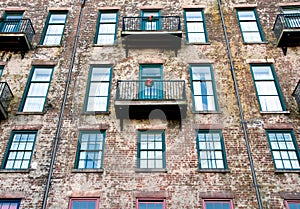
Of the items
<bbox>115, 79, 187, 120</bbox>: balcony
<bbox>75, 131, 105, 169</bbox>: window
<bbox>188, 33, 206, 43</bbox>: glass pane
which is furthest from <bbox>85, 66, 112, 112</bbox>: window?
<bbox>188, 33, 206, 43</bbox>: glass pane

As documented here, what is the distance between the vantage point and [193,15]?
73.9ft

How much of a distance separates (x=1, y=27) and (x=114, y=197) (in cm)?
1268

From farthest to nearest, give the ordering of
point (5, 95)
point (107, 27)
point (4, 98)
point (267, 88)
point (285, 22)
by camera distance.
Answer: point (107, 27), point (285, 22), point (267, 88), point (5, 95), point (4, 98)

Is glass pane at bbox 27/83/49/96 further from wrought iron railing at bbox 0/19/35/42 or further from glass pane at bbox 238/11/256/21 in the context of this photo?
glass pane at bbox 238/11/256/21

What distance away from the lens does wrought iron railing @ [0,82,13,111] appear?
17.7m

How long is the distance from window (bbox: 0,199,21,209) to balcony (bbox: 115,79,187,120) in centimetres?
570

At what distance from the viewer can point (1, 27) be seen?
21656 mm

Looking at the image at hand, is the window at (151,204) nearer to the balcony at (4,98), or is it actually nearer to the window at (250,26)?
the balcony at (4,98)

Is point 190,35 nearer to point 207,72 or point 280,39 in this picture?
point 207,72

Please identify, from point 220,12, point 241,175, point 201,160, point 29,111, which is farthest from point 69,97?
point 220,12

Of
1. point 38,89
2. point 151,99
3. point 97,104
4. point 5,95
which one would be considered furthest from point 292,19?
point 5,95

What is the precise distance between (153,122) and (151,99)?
3.58 feet

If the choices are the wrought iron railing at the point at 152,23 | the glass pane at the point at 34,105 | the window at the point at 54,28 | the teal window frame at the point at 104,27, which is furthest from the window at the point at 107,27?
the glass pane at the point at 34,105

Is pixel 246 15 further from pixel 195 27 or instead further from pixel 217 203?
pixel 217 203
